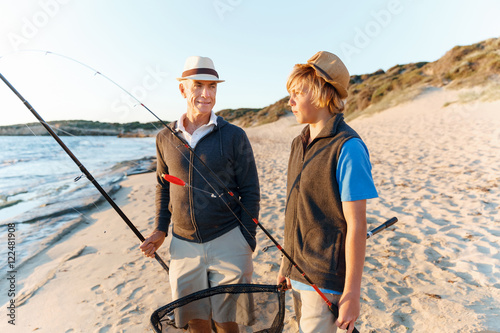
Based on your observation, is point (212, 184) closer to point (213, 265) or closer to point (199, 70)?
point (213, 265)

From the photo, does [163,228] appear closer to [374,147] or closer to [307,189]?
[307,189]

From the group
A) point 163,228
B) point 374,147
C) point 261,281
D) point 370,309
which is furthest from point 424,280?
point 374,147

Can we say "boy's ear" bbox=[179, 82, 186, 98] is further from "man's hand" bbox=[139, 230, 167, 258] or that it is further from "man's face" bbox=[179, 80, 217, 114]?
"man's hand" bbox=[139, 230, 167, 258]

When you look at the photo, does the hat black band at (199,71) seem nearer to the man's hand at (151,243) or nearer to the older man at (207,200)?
the older man at (207,200)

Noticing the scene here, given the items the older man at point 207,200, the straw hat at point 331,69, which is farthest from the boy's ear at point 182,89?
the straw hat at point 331,69

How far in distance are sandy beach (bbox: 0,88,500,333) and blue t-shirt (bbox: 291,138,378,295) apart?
1349 millimetres

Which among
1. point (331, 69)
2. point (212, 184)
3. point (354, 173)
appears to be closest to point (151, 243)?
point (212, 184)

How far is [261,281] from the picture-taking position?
3.27 metres

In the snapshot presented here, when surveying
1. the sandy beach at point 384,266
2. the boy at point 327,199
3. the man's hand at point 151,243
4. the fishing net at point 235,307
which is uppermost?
the boy at point 327,199

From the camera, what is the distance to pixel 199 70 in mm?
1989

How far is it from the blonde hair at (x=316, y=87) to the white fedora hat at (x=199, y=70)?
27.3 inches

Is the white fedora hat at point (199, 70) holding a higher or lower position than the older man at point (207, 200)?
higher

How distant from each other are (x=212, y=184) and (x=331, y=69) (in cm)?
109

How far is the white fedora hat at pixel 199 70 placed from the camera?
195 cm
